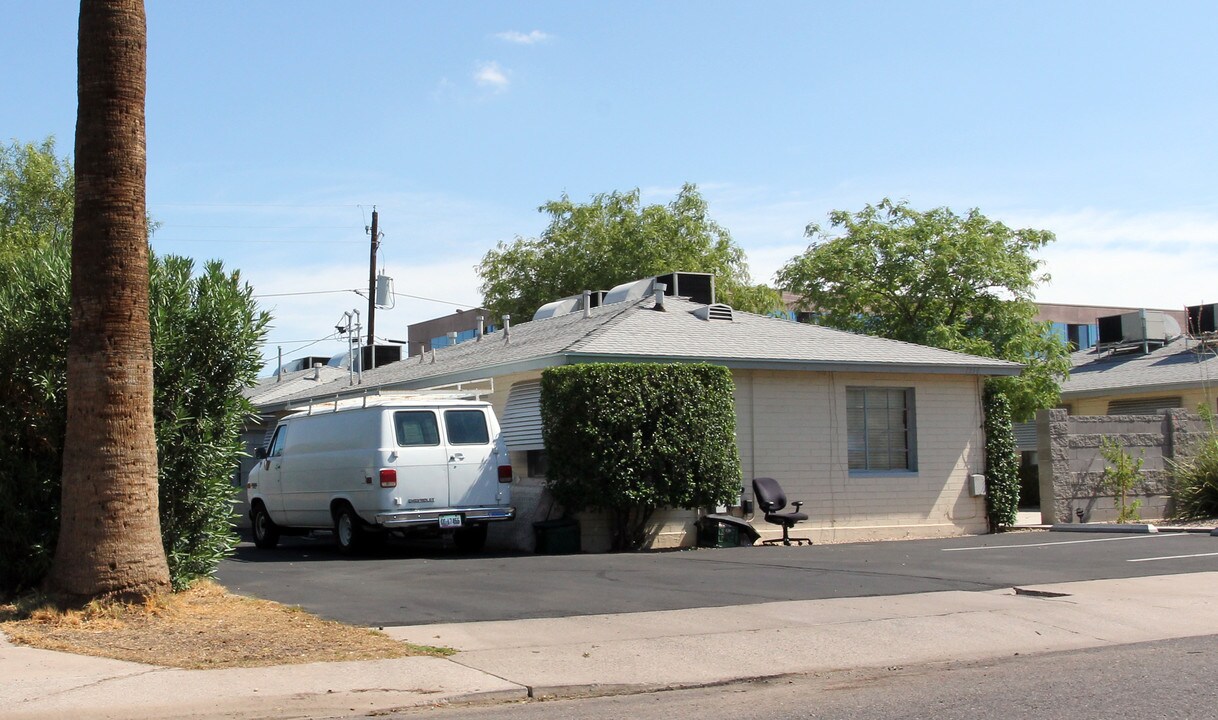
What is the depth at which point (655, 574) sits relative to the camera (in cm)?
1347

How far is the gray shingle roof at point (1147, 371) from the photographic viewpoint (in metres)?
30.8

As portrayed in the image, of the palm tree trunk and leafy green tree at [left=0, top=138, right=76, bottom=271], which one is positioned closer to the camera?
the palm tree trunk

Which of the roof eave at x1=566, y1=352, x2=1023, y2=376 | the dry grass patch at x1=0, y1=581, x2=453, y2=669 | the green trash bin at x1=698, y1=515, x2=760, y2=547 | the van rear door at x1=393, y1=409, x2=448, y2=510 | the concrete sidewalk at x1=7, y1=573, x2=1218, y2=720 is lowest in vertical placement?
the concrete sidewalk at x1=7, y1=573, x2=1218, y2=720

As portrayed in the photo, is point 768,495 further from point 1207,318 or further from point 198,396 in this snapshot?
point 1207,318

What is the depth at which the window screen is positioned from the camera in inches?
789

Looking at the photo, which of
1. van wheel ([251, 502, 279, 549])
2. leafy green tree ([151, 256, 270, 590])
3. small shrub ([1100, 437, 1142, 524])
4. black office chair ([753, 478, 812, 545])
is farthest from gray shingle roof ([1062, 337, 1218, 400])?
leafy green tree ([151, 256, 270, 590])

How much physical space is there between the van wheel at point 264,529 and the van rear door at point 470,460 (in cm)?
432

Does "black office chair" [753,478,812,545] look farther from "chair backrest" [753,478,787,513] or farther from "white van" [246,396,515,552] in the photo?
"white van" [246,396,515,552]

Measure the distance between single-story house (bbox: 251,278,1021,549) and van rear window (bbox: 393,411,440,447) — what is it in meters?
1.87

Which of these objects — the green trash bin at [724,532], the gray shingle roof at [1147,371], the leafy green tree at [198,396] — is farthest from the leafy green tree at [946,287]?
the leafy green tree at [198,396]

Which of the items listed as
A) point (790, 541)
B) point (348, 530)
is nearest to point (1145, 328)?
point (790, 541)

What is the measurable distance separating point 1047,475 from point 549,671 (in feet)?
49.0

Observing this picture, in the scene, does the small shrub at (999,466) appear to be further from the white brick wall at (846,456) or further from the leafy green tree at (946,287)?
the leafy green tree at (946,287)

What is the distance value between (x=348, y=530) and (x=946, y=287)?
20267 millimetres
